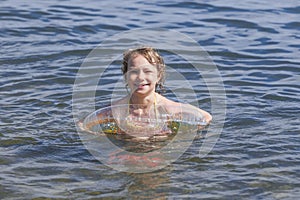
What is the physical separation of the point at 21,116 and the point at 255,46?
4.74m

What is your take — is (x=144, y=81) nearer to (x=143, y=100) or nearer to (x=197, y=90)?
(x=143, y=100)

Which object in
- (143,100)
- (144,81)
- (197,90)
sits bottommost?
(197,90)

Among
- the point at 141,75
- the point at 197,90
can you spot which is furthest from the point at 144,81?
the point at 197,90

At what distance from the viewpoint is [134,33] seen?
12070 millimetres

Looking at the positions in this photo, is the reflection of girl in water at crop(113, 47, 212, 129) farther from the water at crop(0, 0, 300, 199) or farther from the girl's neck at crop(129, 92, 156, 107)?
the water at crop(0, 0, 300, 199)

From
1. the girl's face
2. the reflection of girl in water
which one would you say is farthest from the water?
the girl's face

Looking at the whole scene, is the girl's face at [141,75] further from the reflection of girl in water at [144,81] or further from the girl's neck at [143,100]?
the girl's neck at [143,100]

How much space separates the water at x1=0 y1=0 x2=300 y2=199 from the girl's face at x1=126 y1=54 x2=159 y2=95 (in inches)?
30.3

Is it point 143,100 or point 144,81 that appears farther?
point 143,100

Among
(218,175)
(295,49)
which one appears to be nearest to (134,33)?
(295,49)

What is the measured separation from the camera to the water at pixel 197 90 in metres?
6.03

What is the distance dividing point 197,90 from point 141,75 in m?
2.18

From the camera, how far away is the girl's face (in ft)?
23.5

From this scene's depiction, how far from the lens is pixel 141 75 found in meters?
7.12
